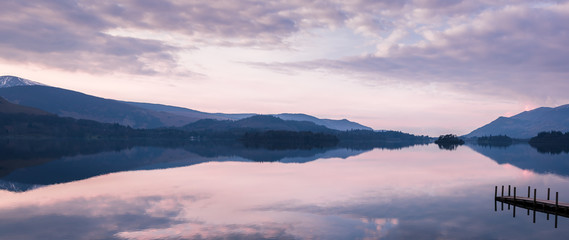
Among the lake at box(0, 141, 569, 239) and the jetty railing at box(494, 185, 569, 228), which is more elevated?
the jetty railing at box(494, 185, 569, 228)

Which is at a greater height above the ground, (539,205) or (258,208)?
(539,205)

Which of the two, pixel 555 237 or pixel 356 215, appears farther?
pixel 356 215

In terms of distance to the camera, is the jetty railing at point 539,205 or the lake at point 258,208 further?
the jetty railing at point 539,205

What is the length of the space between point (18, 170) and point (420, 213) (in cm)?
6776

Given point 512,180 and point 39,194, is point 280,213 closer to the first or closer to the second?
point 39,194

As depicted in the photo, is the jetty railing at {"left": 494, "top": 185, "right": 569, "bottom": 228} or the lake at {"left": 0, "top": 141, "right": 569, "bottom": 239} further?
the jetty railing at {"left": 494, "top": 185, "right": 569, "bottom": 228}

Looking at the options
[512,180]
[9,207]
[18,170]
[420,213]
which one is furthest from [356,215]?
[18,170]

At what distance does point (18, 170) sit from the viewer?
7050cm

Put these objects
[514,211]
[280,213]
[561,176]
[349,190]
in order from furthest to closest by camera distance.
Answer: [561,176]
[349,190]
[514,211]
[280,213]

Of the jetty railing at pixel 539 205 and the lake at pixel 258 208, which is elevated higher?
the jetty railing at pixel 539 205

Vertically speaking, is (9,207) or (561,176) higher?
(561,176)

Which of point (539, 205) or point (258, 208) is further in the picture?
point (539, 205)

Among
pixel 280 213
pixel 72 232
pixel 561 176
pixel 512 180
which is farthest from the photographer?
pixel 561 176

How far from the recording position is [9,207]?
38.5m
